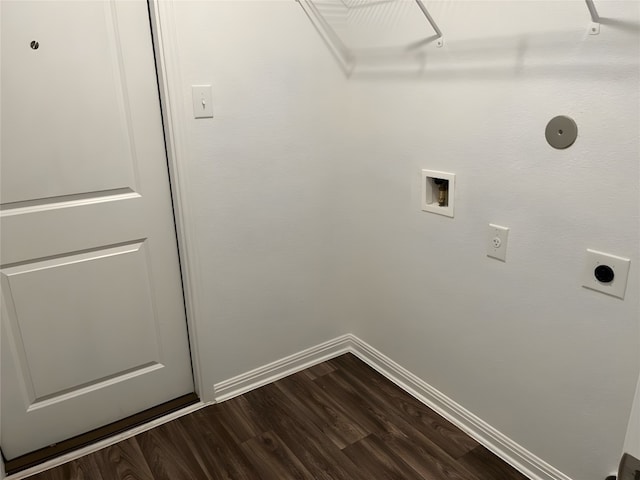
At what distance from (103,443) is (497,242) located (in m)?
1.69

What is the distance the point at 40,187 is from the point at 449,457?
1.77m

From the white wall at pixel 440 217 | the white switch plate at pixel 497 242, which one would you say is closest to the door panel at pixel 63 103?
the white wall at pixel 440 217

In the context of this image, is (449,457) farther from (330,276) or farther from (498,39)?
(498,39)

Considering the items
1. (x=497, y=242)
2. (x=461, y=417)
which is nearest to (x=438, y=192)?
(x=497, y=242)

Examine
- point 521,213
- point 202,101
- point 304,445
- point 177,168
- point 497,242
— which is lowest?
point 304,445

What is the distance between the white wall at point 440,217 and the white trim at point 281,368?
45mm

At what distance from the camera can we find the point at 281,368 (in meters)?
2.37

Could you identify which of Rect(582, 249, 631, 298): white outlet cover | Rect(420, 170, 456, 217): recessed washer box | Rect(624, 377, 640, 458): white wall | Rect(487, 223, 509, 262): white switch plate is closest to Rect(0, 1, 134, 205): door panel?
Rect(420, 170, 456, 217): recessed washer box

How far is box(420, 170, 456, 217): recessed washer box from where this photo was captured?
1.81m

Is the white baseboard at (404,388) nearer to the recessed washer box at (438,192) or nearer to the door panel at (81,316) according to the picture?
the door panel at (81,316)

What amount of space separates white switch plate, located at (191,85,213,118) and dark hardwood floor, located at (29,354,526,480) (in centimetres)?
125

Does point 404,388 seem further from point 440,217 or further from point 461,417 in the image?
point 440,217

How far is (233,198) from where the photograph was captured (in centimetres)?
203

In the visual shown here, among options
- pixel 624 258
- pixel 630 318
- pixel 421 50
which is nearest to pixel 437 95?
pixel 421 50
